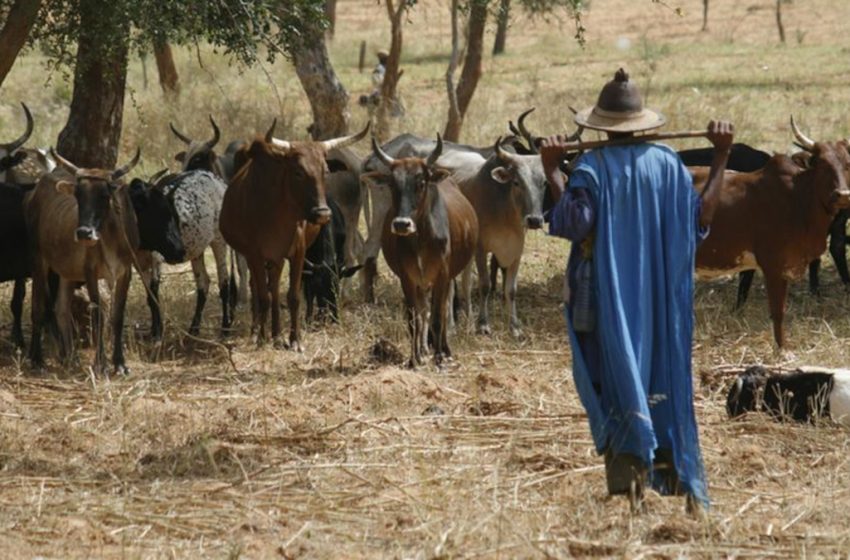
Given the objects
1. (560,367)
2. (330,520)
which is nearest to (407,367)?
(560,367)

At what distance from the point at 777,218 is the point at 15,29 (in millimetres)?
6099

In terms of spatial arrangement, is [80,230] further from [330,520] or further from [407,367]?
[330,520]

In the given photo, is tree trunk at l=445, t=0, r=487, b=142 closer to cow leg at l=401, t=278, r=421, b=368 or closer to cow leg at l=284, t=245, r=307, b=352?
cow leg at l=284, t=245, r=307, b=352

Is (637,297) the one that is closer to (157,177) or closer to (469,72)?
(157,177)

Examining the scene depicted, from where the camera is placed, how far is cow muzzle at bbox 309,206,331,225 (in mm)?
12727

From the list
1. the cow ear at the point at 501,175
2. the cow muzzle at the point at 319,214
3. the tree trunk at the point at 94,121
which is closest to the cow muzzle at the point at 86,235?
the cow muzzle at the point at 319,214

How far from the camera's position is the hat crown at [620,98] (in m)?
7.24

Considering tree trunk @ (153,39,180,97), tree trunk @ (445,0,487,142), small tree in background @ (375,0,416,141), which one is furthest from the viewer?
tree trunk @ (153,39,180,97)

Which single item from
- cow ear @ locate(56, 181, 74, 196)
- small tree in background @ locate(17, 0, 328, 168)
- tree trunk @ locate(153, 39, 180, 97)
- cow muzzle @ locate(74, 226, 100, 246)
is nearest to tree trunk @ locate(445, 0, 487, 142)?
tree trunk @ locate(153, 39, 180, 97)

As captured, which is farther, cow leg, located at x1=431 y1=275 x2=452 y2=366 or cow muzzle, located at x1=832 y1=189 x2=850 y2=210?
cow muzzle, located at x1=832 y1=189 x2=850 y2=210

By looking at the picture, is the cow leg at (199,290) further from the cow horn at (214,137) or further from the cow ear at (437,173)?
the cow ear at (437,173)

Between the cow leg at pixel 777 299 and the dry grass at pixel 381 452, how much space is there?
0.21 meters

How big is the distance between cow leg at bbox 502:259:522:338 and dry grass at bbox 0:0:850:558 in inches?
4.7

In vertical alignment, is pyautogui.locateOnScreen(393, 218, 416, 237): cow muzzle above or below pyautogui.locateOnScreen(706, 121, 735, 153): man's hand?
below
